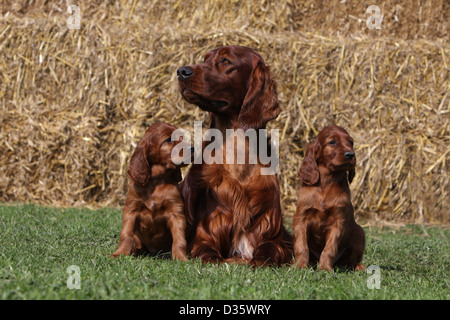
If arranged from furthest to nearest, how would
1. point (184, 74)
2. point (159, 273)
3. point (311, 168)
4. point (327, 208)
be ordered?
point (311, 168) → point (327, 208) → point (184, 74) → point (159, 273)

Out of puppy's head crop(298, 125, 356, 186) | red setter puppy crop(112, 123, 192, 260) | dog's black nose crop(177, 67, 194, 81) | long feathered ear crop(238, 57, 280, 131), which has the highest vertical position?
dog's black nose crop(177, 67, 194, 81)

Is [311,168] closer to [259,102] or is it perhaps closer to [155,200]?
[259,102]

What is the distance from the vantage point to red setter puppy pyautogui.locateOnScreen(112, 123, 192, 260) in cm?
345

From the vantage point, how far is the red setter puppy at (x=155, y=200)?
345 centimetres

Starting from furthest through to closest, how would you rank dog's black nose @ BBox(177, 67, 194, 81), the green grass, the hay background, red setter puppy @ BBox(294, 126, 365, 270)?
the hay background
red setter puppy @ BBox(294, 126, 365, 270)
dog's black nose @ BBox(177, 67, 194, 81)
the green grass

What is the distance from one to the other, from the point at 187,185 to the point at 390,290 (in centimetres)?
142

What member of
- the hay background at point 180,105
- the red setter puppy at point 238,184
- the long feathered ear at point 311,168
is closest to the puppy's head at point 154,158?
the red setter puppy at point 238,184

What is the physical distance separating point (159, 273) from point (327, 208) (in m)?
1.11

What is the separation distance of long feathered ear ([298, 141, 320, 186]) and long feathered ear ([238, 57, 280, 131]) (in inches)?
13.6

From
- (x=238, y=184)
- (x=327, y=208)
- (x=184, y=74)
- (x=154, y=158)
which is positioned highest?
(x=184, y=74)

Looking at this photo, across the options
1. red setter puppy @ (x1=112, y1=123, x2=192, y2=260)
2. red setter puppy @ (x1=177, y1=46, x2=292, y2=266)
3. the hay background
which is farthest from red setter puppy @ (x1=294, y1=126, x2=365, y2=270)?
the hay background

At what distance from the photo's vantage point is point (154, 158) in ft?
11.7

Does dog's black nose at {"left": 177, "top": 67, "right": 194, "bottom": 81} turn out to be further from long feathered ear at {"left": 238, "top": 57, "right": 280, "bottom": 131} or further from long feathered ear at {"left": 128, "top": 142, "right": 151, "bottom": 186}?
long feathered ear at {"left": 128, "top": 142, "right": 151, "bottom": 186}

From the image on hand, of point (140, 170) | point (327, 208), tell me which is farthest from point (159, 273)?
point (327, 208)
